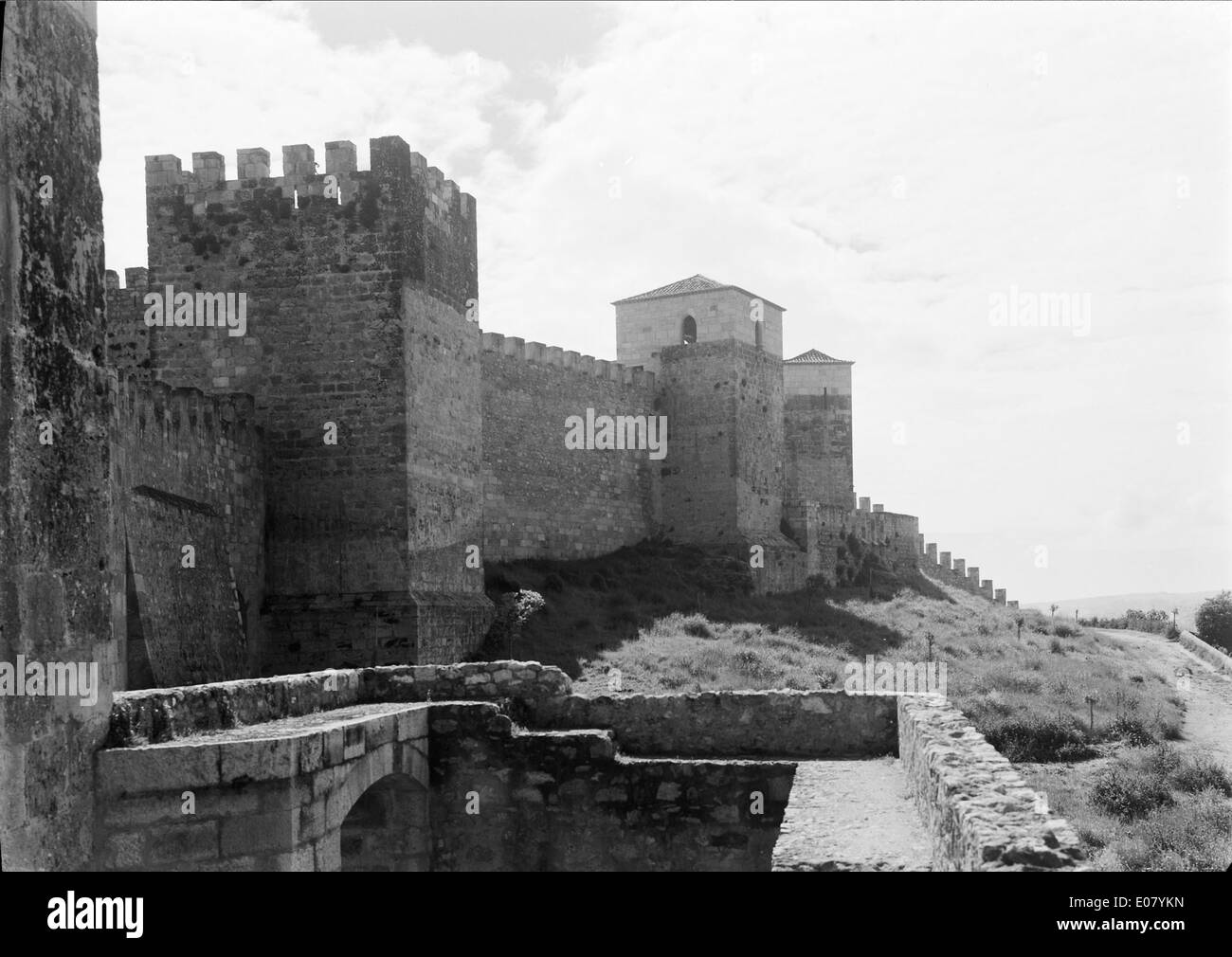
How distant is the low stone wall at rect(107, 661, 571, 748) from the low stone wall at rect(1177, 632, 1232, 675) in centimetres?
2071

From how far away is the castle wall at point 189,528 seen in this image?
44.9 ft

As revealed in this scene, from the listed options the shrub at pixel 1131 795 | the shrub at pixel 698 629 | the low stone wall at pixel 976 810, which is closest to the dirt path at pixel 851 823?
the low stone wall at pixel 976 810

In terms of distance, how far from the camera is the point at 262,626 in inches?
651

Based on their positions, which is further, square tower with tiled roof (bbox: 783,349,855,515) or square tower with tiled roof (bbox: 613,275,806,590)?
square tower with tiled roof (bbox: 783,349,855,515)

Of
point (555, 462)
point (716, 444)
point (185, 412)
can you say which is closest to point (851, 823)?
point (185, 412)

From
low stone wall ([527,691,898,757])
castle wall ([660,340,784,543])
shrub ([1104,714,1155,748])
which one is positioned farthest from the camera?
castle wall ([660,340,784,543])

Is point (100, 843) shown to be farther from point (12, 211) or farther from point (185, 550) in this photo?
point (185, 550)

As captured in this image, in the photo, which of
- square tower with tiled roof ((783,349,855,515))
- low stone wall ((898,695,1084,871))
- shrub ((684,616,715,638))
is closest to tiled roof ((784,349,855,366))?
square tower with tiled roof ((783,349,855,515))

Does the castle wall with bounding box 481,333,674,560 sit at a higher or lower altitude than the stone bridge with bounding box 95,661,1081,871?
higher

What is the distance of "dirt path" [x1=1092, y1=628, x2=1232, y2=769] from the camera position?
19.2 meters

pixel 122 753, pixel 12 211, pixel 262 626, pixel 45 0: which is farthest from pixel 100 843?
pixel 262 626

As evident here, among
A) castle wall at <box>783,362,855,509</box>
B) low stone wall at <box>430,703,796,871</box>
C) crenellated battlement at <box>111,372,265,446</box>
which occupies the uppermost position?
castle wall at <box>783,362,855,509</box>

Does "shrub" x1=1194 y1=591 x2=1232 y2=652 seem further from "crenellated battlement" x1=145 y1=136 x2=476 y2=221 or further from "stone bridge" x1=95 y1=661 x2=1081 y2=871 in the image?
"stone bridge" x1=95 y1=661 x2=1081 y2=871
